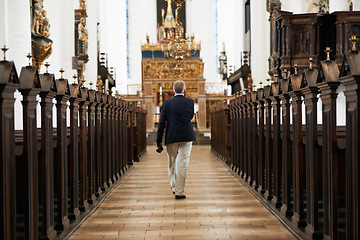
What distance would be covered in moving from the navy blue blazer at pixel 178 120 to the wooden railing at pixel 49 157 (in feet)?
2.73

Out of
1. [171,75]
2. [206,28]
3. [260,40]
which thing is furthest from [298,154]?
[206,28]

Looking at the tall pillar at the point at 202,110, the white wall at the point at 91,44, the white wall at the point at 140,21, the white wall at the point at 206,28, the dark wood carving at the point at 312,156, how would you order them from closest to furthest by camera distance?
the dark wood carving at the point at 312,156 < the white wall at the point at 91,44 < the tall pillar at the point at 202,110 < the white wall at the point at 206,28 < the white wall at the point at 140,21

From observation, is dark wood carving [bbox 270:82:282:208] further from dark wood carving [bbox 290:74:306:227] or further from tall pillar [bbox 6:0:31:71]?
A: tall pillar [bbox 6:0:31:71]

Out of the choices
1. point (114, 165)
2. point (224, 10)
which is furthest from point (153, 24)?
point (114, 165)

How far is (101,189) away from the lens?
609 cm

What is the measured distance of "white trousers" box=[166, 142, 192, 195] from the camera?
580 cm

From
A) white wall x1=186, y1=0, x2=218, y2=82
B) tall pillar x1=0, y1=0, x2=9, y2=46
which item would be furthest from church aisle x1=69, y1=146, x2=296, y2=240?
white wall x1=186, y1=0, x2=218, y2=82

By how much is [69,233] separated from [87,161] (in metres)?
1.40

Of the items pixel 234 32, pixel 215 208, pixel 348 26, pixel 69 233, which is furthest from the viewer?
pixel 234 32

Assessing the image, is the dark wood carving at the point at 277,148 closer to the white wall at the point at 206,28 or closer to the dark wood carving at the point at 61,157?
the dark wood carving at the point at 61,157

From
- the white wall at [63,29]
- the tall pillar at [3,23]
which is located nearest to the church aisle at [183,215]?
the tall pillar at [3,23]

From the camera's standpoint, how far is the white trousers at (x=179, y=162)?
5.80m

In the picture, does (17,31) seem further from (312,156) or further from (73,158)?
(312,156)

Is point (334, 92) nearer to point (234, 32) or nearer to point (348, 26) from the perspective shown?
point (348, 26)
